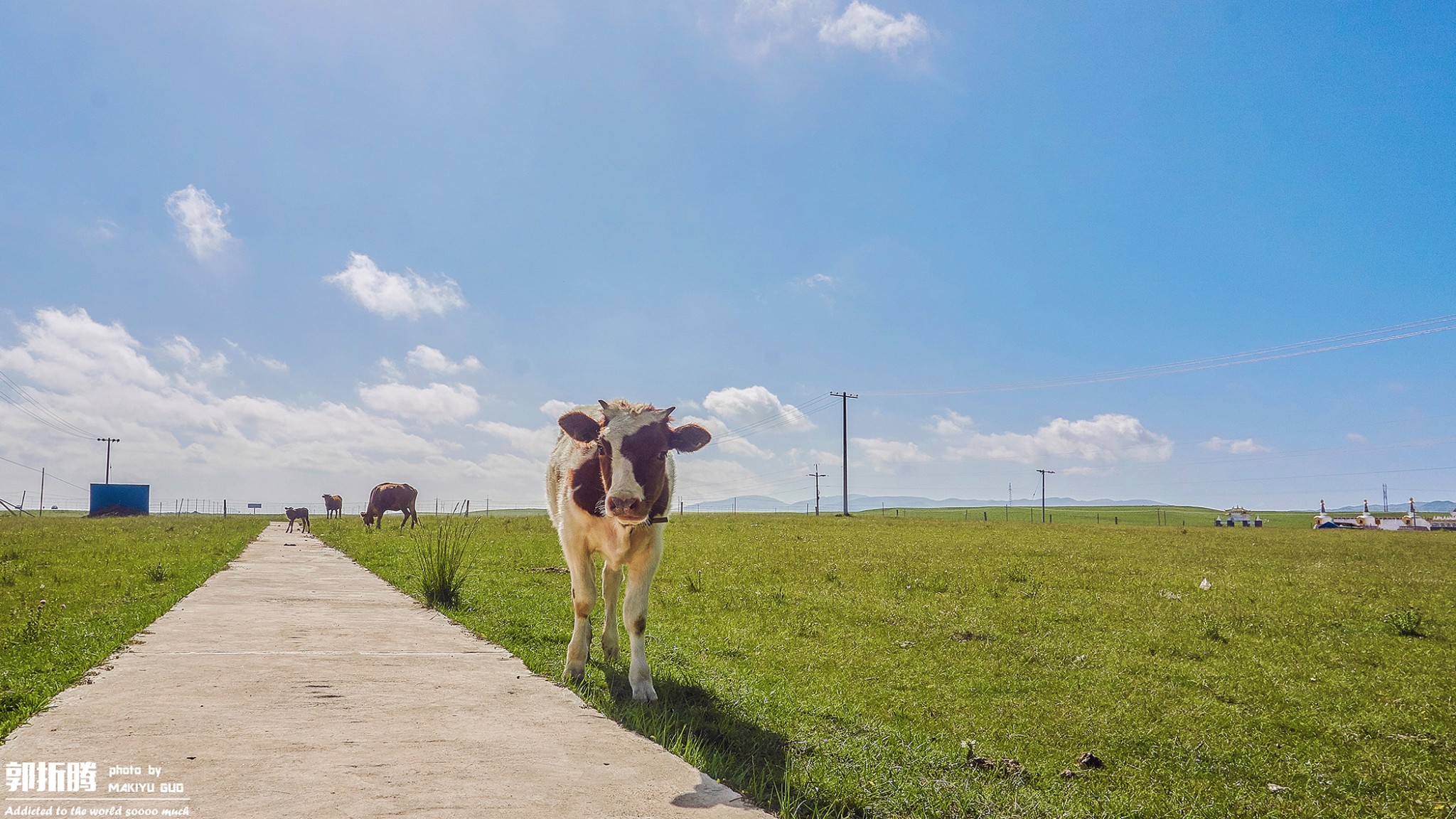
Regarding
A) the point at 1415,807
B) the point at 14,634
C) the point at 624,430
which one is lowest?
the point at 1415,807

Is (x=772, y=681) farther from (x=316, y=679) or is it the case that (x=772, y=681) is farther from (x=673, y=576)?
(x=673, y=576)

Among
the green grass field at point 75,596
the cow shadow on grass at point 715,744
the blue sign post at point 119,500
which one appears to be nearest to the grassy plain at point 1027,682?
the cow shadow on grass at point 715,744

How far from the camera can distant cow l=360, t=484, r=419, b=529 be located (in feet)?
124

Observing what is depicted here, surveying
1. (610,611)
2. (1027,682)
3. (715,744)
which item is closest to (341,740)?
(715,744)

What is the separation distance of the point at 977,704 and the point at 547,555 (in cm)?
1334

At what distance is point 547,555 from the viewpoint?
18.9 meters

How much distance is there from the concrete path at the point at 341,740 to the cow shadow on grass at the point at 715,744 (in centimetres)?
23

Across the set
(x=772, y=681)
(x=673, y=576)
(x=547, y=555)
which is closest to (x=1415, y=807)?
(x=772, y=681)

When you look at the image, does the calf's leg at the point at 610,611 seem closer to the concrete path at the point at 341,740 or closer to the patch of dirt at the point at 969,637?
the concrete path at the point at 341,740

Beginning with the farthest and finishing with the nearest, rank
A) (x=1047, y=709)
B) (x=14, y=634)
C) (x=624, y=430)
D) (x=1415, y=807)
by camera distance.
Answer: (x=14, y=634) < (x=1047, y=709) < (x=624, y=430) < (x=1415, y=807)

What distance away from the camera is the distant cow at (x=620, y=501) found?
20.8ft

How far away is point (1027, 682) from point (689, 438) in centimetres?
439

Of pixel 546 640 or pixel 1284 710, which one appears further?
pixel 546 640

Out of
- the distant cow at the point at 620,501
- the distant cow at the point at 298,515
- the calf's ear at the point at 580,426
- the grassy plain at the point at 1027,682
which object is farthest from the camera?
the distant cow at the point at 298,515
